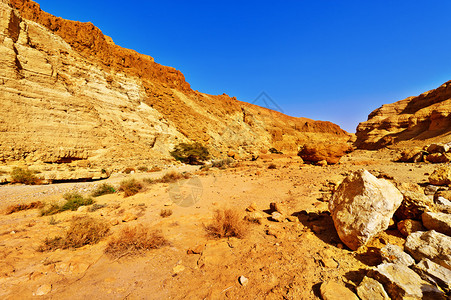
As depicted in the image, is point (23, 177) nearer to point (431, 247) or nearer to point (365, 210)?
point (365, 210)

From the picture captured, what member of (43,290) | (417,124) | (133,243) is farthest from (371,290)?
(417,124)

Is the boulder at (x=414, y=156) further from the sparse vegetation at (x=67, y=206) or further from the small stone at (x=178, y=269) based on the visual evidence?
the sparse vegetation at (x=67, y=206)

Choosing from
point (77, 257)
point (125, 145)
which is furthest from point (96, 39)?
point (77, 257)

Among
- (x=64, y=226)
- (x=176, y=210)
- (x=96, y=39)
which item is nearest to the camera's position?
(x=64, y=226)

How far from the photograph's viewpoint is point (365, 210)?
91.5 inches

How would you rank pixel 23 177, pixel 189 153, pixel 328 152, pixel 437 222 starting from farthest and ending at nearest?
pixel 189 153 < pixel 328 152 < pixel 23 177 < pixel 437 222

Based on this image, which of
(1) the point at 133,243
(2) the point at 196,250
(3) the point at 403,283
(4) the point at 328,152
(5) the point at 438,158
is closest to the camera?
(3) the point at 403,283

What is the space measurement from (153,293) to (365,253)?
110 inches

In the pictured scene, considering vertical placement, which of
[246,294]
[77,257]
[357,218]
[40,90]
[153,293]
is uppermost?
[40,90]

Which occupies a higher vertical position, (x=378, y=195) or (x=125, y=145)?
(x=378, y=195)

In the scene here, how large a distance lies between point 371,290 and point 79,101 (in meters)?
20.3

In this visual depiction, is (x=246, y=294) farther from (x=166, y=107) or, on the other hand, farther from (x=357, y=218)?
(x=166, y=107)

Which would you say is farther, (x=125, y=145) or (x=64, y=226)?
(x=125, y=145)

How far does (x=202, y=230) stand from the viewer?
3605 millimetres
